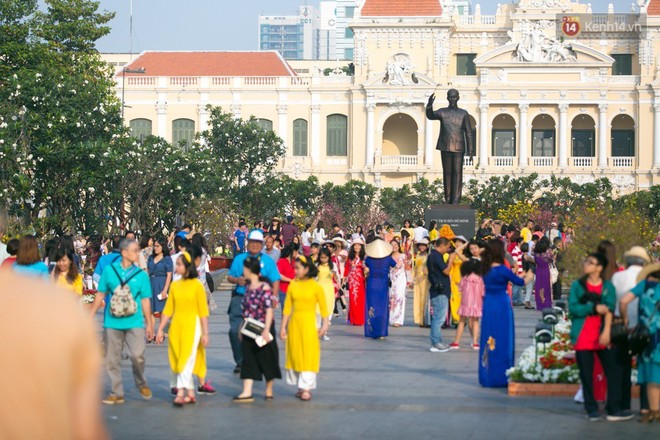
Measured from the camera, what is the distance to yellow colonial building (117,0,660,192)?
2611 inches

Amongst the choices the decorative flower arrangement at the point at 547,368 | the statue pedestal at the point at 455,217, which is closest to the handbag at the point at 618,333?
the decorative flower arrangement at the point at 547,368

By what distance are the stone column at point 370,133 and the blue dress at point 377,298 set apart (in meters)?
49.3

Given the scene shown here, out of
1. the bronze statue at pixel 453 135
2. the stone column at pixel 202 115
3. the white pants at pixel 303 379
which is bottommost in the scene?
the white pants at pixel 303 379

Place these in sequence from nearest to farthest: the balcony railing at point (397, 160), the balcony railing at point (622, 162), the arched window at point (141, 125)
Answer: the balcony railing at point (622, 162) → the balcony railing at point (397, 160) → the arched window at point (141, 125)

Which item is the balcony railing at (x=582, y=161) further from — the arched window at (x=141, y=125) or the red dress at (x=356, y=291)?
the red dress at (x=356, y=291)

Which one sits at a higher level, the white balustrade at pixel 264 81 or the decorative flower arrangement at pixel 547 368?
the white balustrade at pixel 264 81

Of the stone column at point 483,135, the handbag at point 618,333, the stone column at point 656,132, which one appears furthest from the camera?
the stone column at point 483,135

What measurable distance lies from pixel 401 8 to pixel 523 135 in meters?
9.58

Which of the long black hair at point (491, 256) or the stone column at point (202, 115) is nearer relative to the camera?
the long black hair at point (491, 256)

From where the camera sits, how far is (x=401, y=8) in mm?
69062

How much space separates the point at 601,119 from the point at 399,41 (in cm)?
1138

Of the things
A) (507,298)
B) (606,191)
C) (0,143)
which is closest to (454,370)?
(507,298)

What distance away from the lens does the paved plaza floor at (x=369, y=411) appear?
9.58m

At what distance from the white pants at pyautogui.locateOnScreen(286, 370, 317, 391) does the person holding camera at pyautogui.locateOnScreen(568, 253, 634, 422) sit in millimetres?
2444
